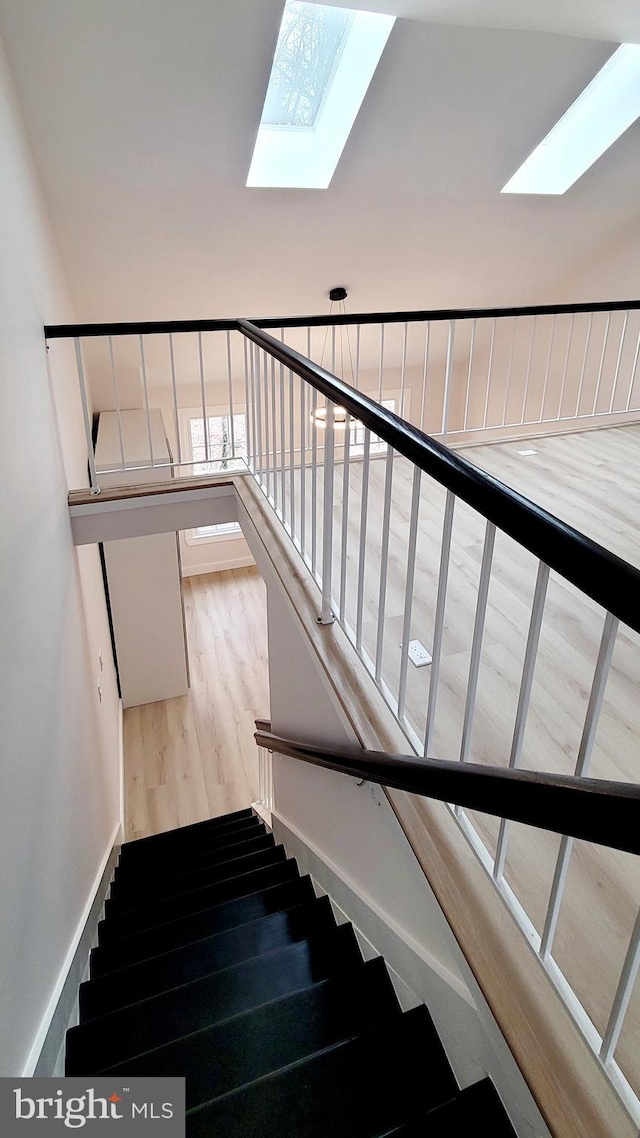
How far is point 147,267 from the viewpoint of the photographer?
4543mm

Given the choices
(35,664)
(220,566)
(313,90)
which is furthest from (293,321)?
(220,566)

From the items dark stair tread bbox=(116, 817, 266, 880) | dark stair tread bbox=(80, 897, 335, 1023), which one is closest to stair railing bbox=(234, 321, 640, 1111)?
dark stair tread bbox=(80, 897, 335, 1023)

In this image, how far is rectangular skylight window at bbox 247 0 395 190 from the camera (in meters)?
3.22

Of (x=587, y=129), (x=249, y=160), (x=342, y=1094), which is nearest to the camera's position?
(x=342, y=1094)

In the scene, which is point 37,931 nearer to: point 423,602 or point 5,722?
point 5,722

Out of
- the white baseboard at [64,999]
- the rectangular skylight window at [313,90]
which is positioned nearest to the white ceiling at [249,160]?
the rectangular skylight window at [313,90]

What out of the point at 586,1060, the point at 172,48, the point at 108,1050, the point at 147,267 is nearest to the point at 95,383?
the point at 147,267

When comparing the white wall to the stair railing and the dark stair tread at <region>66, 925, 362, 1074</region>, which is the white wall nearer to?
the dark stair tread at <region>66, 925, 362, 1074</region>

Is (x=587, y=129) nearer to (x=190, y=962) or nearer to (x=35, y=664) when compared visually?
(x=35, y=664)

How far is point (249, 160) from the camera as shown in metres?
3.74

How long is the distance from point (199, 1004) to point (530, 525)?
1831 mm

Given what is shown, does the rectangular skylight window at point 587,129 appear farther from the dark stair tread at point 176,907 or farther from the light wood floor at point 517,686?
the dark stair tread at point 176,907

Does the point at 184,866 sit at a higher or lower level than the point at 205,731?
higher
